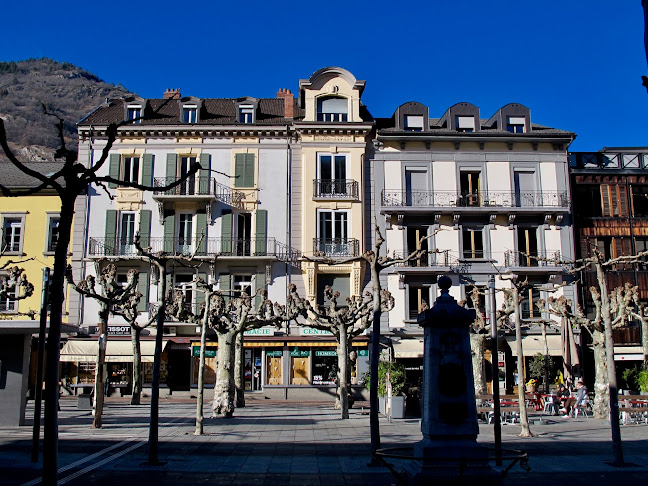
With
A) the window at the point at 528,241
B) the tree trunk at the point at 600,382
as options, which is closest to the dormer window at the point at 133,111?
the window at the point at 528,241

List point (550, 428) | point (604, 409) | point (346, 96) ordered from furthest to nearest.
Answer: point (346, 96) → point (604, 409) → point (550, 428)

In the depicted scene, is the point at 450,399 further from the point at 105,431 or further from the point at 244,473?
the point at 105,431

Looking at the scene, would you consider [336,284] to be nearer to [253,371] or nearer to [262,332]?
[262,332]

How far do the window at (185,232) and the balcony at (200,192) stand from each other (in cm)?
108

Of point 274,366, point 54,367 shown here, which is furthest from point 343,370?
Answer: point 54,367

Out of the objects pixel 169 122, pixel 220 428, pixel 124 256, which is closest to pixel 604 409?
pixel 220 428

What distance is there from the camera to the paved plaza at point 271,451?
12398 millimetres

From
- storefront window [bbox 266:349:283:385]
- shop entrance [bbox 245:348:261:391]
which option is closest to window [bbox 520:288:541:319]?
storefront window [bbox 266:349:283:385]

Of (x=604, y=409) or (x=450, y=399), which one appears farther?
(x=604, y=409)

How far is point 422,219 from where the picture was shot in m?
36.3

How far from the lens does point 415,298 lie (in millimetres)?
35688

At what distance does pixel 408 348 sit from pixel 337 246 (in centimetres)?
660

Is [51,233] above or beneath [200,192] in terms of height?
beneath

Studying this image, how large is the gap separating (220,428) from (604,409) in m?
14.0
